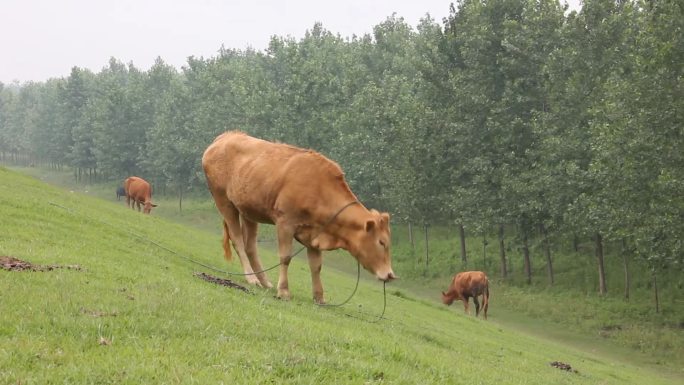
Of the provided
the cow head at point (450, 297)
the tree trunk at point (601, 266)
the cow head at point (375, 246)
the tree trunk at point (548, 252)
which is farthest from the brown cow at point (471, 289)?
the cow head at point (375, 246)

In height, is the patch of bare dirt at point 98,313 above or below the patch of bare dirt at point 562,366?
above

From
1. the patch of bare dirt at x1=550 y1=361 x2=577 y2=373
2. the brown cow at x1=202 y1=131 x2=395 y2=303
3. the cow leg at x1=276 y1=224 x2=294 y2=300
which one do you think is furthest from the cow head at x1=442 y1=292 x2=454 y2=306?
the cow leg at x1=276 y1=224 x2=294 y2=300

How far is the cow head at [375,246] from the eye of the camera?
1187 cm

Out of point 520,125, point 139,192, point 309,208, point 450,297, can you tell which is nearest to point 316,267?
point 309,208

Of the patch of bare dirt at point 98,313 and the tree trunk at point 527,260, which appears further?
the tree trunk at point 527,260

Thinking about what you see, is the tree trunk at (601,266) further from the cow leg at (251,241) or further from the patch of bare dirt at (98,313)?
the patch of bare dirt at (98,313)

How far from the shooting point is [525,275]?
3844 cm

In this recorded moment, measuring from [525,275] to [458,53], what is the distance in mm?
15843

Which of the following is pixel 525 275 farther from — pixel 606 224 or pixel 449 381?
pixel 449 381

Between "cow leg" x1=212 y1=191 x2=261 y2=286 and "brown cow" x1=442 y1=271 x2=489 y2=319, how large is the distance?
708 inches

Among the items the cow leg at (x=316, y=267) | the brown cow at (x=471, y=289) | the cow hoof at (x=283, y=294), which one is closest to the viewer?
Result: the cow hoof at (x=283, y=294)

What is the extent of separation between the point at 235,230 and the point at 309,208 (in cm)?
269

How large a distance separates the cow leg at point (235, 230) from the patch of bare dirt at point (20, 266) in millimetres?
4248

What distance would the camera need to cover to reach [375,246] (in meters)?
11.9
